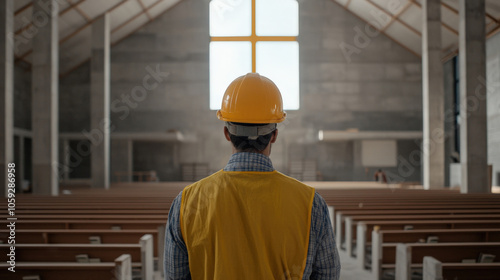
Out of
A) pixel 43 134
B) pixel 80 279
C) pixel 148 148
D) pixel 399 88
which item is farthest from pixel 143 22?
pixel 80 279

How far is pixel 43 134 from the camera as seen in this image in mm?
13242

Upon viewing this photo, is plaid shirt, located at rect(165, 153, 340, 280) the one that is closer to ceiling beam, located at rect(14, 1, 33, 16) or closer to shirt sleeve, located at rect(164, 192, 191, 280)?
shirt sleeve, located at rect(164, 192, 191, 280)

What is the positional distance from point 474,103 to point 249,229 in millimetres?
12105

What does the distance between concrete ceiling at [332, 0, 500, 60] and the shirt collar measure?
17475 mm

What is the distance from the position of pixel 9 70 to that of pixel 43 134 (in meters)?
2.40

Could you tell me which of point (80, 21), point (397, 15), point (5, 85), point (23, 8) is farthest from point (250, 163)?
point (397, 15)

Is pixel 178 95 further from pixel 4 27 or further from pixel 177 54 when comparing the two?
pixel 4 27

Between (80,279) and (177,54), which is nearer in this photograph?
(80,279)

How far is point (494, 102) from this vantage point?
17.1 meters

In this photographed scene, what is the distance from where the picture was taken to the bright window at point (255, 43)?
21922 millimetres

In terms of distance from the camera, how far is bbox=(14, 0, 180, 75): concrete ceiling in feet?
52.0

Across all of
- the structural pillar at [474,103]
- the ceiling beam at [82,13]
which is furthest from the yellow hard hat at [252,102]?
the ceiling beam at [82,13]

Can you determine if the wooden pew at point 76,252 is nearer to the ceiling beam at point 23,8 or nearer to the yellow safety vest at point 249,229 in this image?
the yellow safety vest at point 249,229

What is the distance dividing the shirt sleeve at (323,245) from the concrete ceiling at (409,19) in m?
17.4
